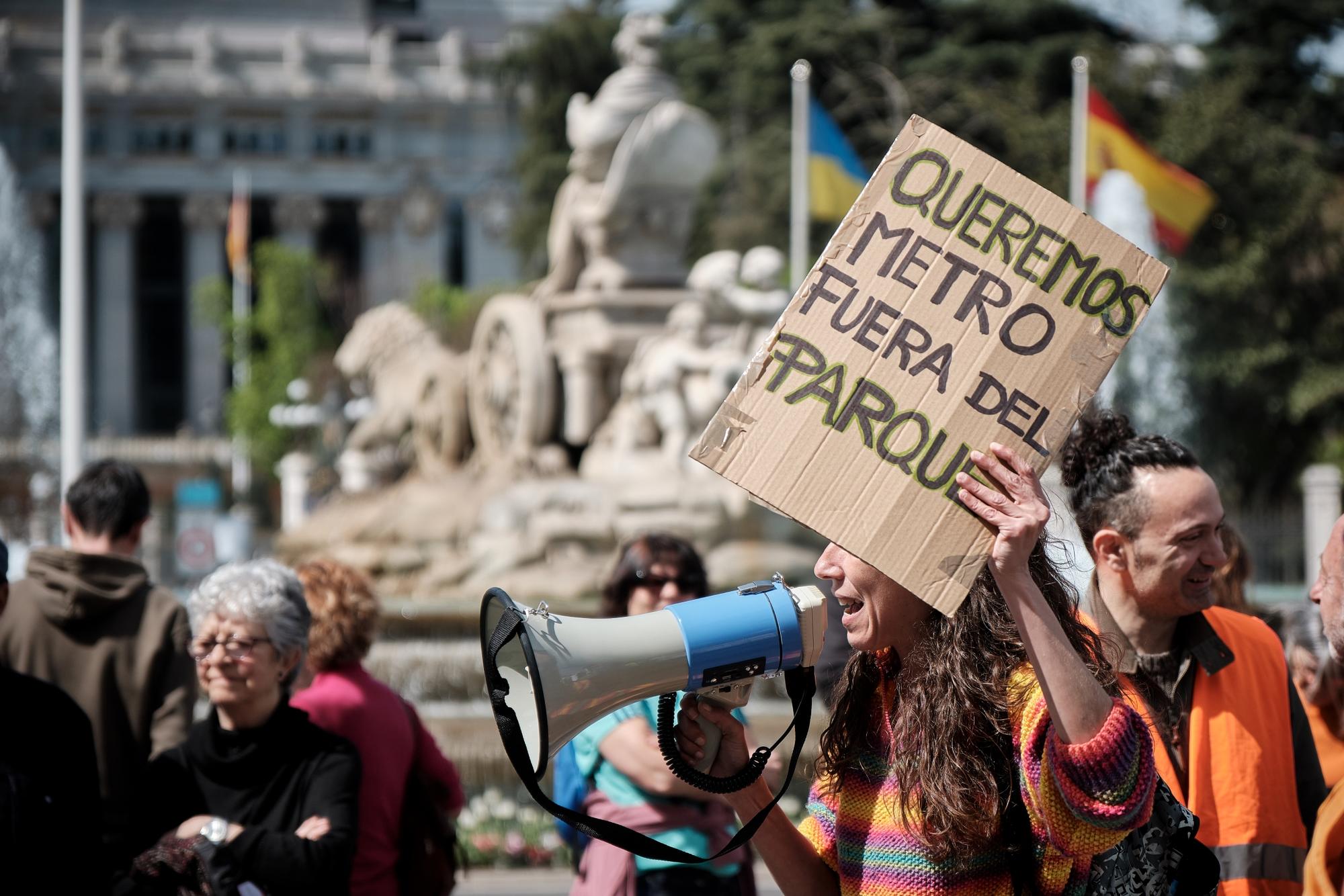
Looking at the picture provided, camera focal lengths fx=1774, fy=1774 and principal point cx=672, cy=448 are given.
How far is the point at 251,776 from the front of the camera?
396 cm

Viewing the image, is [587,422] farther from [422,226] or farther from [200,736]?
[422,226]

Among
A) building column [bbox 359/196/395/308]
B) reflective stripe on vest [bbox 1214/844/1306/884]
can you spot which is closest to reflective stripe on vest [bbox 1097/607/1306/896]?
reflective stripe on vest [bbox 1214/844/1306/884]

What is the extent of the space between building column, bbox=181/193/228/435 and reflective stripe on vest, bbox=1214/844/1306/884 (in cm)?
8308

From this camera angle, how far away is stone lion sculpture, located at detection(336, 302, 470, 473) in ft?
48.9

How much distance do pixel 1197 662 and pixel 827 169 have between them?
17.2m

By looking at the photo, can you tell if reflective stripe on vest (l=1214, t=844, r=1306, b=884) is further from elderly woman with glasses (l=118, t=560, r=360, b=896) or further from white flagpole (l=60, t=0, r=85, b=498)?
white flagpole (l=60, t=0, r=85, b=498)

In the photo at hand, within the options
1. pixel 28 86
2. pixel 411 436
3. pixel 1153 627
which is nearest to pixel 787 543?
pixel 411 436

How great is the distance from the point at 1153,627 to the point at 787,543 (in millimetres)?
8626

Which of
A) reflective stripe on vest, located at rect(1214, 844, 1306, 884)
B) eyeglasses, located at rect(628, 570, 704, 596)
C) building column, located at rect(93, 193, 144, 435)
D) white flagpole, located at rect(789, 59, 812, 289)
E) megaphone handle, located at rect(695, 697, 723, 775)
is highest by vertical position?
white flagpole, located at rect(789, 59, 812, 289)

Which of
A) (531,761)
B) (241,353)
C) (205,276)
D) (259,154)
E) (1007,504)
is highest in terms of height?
(259,154)

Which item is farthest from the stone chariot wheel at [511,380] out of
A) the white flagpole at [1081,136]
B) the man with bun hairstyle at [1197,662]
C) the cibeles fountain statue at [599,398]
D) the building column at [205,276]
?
the building column at [205,276]

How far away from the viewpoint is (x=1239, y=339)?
107 feet

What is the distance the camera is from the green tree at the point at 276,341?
53750 millimetres

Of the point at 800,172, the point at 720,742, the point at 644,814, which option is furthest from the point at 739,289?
the point at 720,742
